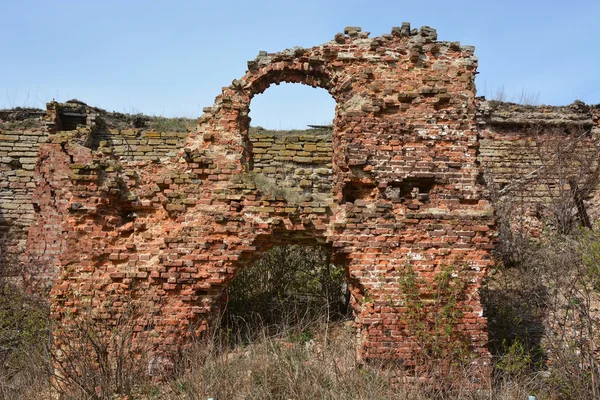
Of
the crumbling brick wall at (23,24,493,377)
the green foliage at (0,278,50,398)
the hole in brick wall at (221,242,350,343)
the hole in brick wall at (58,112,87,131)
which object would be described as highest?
the hole in brick wall at (58,112,87,131)

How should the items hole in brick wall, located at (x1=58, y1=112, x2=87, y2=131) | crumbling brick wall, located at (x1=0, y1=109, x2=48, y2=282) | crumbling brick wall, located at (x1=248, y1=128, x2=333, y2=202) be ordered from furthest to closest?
hole in brick wall, located at (x1=58, y1=112, x2=87, y2=131) → crumbling brick wall, located at (x1=248, y1=128, x2=333, y2=202) → crumbling brick wall, located at (x1=0, y1=109, x2=48, y2=282)

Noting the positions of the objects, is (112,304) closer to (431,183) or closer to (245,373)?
(245,373)

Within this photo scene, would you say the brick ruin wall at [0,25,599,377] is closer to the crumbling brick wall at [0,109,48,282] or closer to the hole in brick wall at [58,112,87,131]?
the crumbling brick wall at [0,109,48,282]

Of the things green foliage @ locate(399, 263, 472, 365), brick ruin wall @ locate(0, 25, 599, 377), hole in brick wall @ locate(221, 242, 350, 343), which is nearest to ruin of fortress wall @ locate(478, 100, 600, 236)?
hole in brick wall @ locate(221, 242, 350, 343)

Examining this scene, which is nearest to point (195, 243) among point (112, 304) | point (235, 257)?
point (235, 257)

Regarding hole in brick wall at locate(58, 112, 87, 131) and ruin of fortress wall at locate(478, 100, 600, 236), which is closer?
ruin of fortress wall at locate(478, 100, 600, 236)

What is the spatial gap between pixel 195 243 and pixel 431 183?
2.80 metres

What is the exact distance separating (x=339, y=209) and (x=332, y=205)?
0.10 metres

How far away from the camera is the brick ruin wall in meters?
5.33

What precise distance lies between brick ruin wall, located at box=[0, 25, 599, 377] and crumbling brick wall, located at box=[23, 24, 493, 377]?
0.01 metres

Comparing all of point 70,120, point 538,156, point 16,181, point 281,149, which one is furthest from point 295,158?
point 16,181

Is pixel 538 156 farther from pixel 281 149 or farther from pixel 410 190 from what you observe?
pixel 410 190

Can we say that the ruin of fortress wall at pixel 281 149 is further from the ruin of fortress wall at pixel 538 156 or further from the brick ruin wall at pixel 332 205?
the brick ruin wall at pixel 332 205

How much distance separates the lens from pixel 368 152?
18.3 ft
